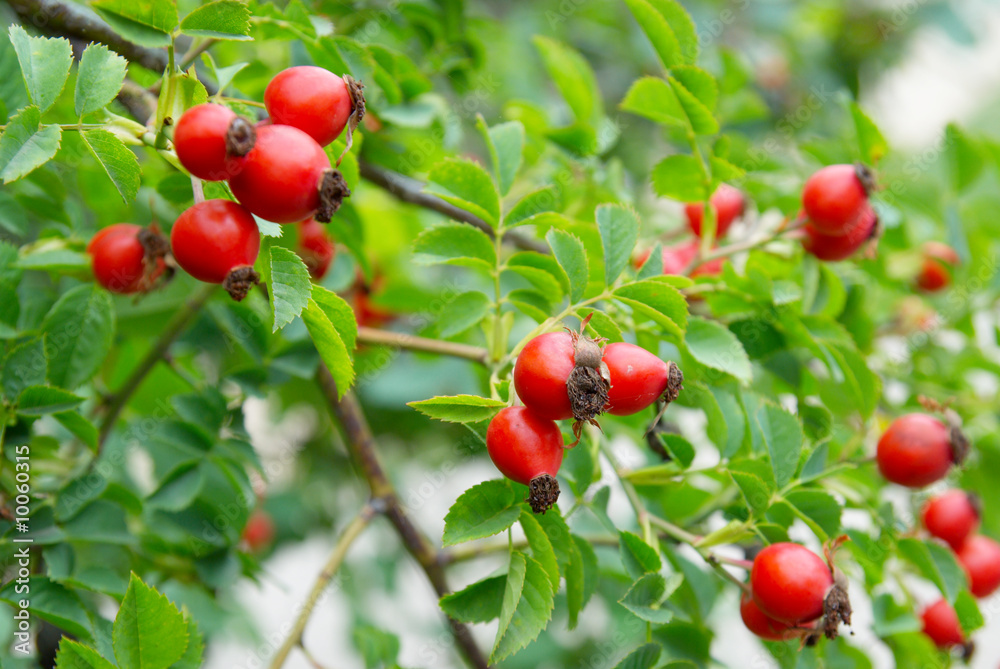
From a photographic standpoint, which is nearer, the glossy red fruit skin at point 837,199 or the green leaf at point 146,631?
the green leaf at point 146,631

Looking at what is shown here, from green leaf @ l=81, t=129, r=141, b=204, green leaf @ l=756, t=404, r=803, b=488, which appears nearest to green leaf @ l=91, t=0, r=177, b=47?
green leaf @ l=81, t=129, r=141, b=204

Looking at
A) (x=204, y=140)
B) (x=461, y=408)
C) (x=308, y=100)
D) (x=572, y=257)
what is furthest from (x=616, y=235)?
(x=204, y=140)

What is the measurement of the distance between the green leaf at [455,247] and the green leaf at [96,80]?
44 centimetres

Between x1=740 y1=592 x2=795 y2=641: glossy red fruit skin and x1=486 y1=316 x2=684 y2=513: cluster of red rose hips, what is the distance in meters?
0.44

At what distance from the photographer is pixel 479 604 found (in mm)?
1082

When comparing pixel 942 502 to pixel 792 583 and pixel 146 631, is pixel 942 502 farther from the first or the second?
pixel 146 631

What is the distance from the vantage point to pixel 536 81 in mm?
3086

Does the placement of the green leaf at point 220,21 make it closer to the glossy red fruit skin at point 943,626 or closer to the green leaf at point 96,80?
the green leaf at point 96,80

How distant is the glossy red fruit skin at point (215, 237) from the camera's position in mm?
887

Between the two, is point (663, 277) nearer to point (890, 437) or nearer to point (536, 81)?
point (890, 437)

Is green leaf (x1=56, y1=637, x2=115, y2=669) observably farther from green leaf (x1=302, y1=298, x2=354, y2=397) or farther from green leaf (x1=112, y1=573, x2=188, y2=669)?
green leaf (x1=302, y1=298, x2=354, y2=397)

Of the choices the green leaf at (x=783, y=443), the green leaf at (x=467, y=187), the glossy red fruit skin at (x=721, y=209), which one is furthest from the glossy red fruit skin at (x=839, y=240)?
the green leaf at (x=467, y=187)

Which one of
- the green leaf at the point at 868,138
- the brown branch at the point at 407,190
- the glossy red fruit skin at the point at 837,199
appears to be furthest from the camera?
the brown branch at the point at 407,190

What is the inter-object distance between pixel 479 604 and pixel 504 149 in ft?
2.38
